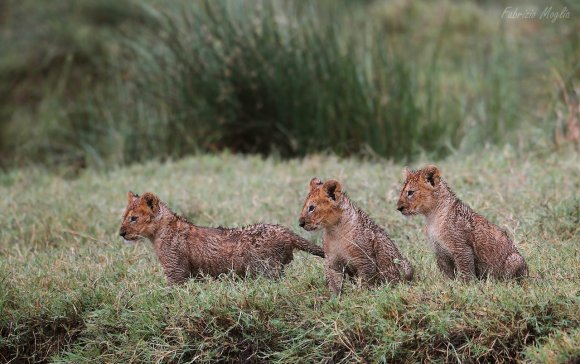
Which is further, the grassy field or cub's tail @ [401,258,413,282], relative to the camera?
cub's tail @ [401,258,413,282]

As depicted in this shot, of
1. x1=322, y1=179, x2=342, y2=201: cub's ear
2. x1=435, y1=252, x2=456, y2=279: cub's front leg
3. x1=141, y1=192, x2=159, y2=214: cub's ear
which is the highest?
x1=322, y1=179, x2=342, y2=201: cub's ear

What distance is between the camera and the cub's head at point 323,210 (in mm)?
5859

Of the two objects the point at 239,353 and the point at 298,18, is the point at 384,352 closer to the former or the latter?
the point at 239,353

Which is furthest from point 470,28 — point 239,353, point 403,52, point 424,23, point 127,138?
point 239,353

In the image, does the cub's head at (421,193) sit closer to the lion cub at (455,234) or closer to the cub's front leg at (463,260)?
the lion cub at (455,234)

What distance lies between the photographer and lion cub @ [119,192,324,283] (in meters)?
6.22

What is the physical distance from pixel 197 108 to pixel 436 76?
103 inches

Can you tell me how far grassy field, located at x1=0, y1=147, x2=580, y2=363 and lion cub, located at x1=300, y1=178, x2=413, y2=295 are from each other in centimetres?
12

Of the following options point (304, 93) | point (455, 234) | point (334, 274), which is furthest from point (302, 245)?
point (304, 93)

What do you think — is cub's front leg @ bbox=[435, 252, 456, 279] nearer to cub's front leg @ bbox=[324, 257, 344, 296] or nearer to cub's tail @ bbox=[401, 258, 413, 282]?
cub's tail @ bbox=[401, 258, 413, 282]

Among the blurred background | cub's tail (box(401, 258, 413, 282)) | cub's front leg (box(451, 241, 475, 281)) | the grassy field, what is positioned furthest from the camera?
the blurred background

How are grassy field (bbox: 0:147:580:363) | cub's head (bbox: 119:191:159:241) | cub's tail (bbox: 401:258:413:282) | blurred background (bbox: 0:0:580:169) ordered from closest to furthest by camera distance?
grassy field (bbox: 0:147:580:363)
cub's tail (bbox: 401:258:413:282)
cub's head (bbox: 119:191:159:241)
blurred background (bbox: 0:0:580:169)

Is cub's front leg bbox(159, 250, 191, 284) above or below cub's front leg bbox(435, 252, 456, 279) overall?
below

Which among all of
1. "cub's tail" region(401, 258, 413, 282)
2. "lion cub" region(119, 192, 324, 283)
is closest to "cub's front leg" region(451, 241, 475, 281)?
"cub's tail" region(401, 258, 413, 282)
